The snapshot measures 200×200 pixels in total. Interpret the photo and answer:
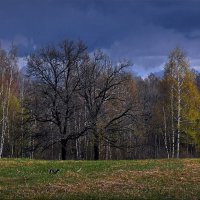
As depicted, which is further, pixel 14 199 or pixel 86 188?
pixel 86 188

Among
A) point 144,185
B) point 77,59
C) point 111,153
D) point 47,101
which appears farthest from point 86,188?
point 111,153

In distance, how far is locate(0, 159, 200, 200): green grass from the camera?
1305cm

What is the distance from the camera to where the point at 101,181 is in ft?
52.9

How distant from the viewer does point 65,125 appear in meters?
41.2

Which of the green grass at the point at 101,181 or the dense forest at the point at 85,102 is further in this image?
the dense forest at the point at 85,102

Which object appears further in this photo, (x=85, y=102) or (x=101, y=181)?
(x=85, y=102)

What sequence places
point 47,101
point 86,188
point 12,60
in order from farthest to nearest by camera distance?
point 12,60 → point 47,101 → point 86,188

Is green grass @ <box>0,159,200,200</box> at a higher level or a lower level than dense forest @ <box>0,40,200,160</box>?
lower

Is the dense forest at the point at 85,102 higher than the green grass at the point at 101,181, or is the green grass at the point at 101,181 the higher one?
the dense forest at the point at 85,102

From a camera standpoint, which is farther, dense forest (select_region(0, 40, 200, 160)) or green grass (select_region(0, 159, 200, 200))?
dense forest (select_region(0, 40, 200, 160))

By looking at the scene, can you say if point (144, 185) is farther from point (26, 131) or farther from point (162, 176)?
point (26, 131)

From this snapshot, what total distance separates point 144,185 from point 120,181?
4.65 feet

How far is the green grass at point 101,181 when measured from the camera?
13055 mm

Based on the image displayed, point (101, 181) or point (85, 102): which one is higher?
point (85, 102)
